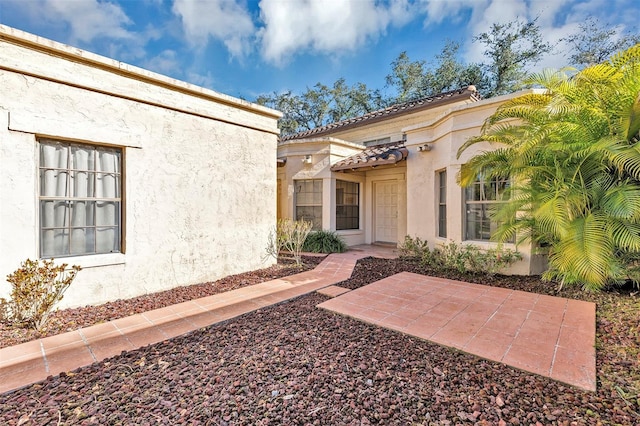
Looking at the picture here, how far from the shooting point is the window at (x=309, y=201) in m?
12.1

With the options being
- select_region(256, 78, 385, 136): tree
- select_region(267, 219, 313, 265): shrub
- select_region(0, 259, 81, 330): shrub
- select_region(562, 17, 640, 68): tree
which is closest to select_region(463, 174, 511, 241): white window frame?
select_region(267, 219, 313, 265): shrub

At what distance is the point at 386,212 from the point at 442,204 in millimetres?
3658

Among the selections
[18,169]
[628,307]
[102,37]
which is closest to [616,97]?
[628,307]

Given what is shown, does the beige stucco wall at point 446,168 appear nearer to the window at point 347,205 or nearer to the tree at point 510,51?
the window at point 347,205

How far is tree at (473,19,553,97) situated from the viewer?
837 inches

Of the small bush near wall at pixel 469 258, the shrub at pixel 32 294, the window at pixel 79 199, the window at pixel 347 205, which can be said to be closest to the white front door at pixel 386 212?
the window at pixel 347 205

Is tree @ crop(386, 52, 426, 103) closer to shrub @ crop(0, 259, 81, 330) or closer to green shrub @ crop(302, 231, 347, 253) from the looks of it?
green shrub @ crop(302, 231, 347, 253)

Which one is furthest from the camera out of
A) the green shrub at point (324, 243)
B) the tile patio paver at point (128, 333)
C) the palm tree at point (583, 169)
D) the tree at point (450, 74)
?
the tree at point (450, 74)

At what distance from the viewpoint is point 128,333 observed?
4.19 m

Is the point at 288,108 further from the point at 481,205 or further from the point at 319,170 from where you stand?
the point at 481,205

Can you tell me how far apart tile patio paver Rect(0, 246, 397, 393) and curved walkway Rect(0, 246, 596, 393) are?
0.01 meters

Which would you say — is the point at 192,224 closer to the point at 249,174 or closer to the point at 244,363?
the point at 249,174

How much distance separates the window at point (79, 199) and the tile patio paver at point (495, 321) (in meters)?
4.42

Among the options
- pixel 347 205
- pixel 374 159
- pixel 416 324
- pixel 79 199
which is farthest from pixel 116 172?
pixel 347 205
